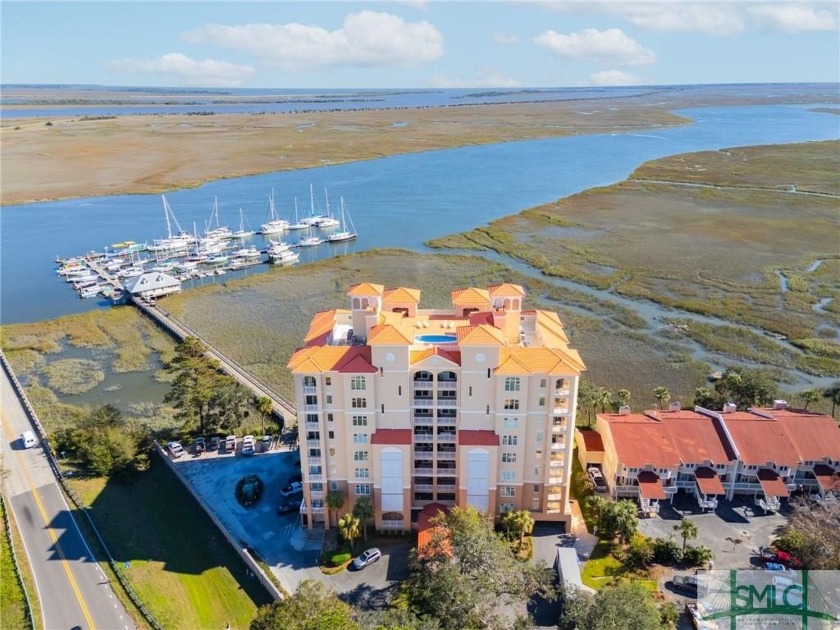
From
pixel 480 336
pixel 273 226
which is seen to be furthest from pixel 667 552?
pixel 273 226

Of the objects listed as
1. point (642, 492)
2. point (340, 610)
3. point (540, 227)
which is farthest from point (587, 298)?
point (340, 610)

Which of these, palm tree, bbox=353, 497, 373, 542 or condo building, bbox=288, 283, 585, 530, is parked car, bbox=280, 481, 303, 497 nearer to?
condo building, bbox=288, 283, 585, 530

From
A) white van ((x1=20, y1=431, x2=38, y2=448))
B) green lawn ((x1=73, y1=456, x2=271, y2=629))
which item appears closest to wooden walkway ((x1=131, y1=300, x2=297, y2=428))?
green lawn ((x1=73, y1=456, x2=271, y2=629))

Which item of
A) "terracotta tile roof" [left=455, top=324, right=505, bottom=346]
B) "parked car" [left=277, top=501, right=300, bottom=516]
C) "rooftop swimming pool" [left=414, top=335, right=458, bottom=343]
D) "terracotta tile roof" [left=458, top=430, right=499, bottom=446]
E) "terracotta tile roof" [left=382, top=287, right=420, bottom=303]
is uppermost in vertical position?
"terracotta tile roof" [left=382, top=287, right=420, bottom=303]

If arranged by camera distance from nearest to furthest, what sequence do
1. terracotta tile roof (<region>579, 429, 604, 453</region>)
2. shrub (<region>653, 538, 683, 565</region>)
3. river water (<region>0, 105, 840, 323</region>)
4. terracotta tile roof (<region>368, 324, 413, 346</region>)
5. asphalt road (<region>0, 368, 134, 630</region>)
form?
asphalt road (<region>0, 368, 134, 630</region>) < shrub (<region>653, 538, 683, 565</region>) < terracotta tile roof (<region>368, 324, 413, 346</region>) < terracotta tile roof (<region>579, 429, 604, 453</region>) < river water (<region>0, 105, 840, 323</region>)

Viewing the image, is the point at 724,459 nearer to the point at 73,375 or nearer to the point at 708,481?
the point at 708,481
